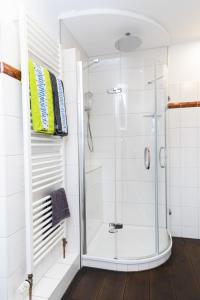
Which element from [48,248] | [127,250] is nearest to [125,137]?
[127,250]

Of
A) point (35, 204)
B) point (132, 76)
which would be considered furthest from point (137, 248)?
point (132, 76)

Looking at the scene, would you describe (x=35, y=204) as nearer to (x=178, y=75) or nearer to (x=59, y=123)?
(x=59, y=123)

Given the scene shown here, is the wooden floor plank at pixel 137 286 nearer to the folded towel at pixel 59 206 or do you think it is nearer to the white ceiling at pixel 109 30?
the folded towel at pixel 59 206

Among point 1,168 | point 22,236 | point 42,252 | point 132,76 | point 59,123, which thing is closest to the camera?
point 1,168

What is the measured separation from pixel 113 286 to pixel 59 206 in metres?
0.78

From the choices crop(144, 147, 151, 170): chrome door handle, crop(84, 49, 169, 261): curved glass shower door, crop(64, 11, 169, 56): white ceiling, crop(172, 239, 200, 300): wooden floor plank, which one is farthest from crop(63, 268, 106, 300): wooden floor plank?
crop(64, 11, 169, 56): white ceiling

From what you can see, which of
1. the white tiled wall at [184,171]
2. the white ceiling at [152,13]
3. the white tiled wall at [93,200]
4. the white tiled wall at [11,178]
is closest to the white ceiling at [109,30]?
the white ceiling at [152,13]

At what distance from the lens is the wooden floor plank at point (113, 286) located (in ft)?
5.63

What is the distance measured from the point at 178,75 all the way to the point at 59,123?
5.69 feet

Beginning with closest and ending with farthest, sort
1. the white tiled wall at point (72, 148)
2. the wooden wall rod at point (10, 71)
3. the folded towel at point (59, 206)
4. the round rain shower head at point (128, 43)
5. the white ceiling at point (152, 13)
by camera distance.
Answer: the wooden wall rod at point (10, 71)
the folded towel at point (59, 206)
the white ceiling at point (152, 13)
the white tiled wall at point (72, 148)
the round rain shower head at point (128, 43)

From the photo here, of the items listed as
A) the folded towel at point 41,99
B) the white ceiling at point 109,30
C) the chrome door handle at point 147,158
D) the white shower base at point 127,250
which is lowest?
the white shower base at point 127,250

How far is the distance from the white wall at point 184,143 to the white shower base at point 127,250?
402 mm

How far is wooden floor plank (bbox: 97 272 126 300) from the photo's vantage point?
1.72m

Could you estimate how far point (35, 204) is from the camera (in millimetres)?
1582
